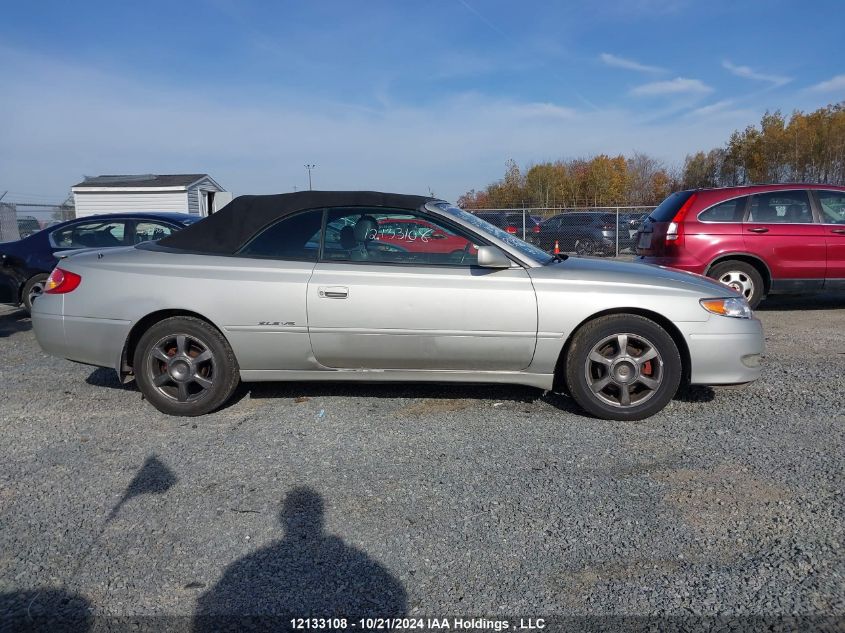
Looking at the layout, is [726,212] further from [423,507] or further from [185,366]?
[185,366]

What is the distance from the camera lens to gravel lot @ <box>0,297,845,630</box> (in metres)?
2.38

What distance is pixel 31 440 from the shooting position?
4.01m

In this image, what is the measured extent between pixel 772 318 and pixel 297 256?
637cm

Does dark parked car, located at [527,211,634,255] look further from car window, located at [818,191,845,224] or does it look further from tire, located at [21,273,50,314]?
tire, located at [21,273,50,314]

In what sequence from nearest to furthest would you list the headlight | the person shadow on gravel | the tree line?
the person shadow on gravel < the headlight < the tree line

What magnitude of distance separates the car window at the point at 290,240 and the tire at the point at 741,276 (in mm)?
5529

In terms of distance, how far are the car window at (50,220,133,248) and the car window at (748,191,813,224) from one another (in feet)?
26.2

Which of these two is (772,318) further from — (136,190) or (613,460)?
(136,190)

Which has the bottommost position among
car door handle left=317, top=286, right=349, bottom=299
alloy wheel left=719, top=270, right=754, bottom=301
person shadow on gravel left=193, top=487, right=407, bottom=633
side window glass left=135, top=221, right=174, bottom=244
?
person shadow on gravel left=193, top=487, right=407, bottom=633

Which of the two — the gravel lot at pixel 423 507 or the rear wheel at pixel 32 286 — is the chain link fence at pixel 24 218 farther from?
the gravel lot at pixel 423 507

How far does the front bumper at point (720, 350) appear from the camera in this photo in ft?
13.7

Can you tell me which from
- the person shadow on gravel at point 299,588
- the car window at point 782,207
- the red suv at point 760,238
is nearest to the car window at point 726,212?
the red suv at point 760,238

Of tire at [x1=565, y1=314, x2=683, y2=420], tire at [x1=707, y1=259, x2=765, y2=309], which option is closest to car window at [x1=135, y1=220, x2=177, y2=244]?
tire at [x1=565, y1=314, x2=683, y2=420]

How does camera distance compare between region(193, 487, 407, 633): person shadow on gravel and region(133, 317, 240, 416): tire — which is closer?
region(193, 487, 407, 633): person shadow on gravel
